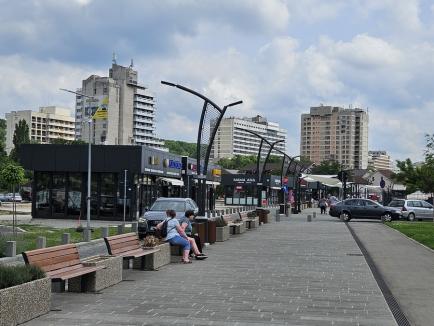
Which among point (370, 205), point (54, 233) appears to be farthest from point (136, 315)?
point (370, 205)

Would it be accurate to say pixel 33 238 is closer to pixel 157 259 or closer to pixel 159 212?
pixel 159 212

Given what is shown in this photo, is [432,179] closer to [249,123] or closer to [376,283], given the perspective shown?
[376,283]

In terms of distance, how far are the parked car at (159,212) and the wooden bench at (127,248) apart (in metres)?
8.95

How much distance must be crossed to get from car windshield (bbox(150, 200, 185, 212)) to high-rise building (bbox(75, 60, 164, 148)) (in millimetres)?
97529

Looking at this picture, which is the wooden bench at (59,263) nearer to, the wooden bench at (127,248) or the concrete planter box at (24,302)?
the concrete planter box at (24,302)

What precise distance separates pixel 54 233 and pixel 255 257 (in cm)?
1215

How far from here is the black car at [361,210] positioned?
44.5 m

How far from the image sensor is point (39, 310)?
8773 millimetres

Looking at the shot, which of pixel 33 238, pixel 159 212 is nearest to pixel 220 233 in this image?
pixel 159 212

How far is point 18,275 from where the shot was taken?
8297mm

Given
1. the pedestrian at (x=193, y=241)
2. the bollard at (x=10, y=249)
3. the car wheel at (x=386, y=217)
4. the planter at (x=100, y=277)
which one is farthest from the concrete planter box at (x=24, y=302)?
the car wheel at (x=386, y=217)

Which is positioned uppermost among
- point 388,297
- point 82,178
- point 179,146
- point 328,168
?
point 179,146

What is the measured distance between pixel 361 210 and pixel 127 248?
33007 mm

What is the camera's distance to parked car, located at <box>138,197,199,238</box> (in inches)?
980
